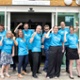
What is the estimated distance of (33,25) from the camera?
40.9 ft

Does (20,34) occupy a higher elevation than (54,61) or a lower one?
higher

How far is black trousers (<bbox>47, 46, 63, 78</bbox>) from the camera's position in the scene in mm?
8781

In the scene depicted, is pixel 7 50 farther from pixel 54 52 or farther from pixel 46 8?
pixel 46 8

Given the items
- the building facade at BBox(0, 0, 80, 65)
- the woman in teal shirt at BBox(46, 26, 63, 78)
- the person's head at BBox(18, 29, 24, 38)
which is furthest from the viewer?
the building facade at BBox(0, 0, 80, 65)

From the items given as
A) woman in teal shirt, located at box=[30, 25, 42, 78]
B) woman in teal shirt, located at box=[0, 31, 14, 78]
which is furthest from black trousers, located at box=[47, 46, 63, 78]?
woman in teal shirt, located at box=[0, 31, 14, 78]

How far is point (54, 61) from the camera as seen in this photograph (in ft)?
29.0

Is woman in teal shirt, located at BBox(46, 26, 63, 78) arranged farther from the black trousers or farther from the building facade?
the building facade

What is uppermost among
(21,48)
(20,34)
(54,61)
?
(20,34)

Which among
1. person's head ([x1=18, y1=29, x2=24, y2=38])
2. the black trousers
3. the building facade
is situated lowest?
the black trousers

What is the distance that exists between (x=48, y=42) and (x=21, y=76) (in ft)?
4.74

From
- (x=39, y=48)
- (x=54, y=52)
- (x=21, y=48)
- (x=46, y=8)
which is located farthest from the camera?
(x=46, y=8)

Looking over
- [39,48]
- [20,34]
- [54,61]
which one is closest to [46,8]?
[20,34]

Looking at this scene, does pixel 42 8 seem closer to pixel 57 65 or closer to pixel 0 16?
pixel 0 16

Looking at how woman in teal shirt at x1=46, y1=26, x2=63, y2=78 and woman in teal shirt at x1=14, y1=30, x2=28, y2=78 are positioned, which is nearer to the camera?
woman in teal shirt at x1=46, y1=26, x2=63, y2=78
